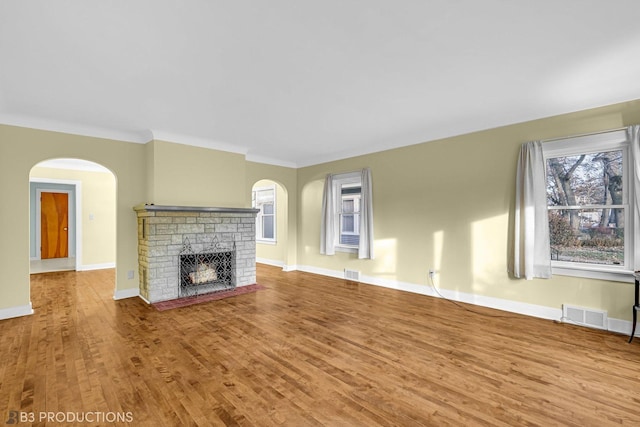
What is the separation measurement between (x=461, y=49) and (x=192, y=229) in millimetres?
4216

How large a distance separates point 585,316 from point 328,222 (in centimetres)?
403

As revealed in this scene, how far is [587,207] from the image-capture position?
3.39m

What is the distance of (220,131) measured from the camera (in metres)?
4.44

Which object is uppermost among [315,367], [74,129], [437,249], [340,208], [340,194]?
[74,129]

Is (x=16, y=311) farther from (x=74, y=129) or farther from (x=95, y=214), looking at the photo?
(x=95, y=214)

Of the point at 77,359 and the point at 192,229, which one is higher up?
the point at 192,229

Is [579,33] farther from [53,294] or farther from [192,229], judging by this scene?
[53,294]

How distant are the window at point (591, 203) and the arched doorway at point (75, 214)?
7721 millimetres

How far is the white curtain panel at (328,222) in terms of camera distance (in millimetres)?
6004

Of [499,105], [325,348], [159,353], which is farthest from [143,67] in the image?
[499,105]

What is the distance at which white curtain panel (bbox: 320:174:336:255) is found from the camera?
19.7 ft

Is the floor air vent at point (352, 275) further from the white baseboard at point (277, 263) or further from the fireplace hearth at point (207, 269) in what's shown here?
the fireplace hearth at point (207, 269)

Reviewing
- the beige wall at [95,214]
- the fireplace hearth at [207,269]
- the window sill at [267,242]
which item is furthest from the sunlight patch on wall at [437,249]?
the beige wall at [95,214]

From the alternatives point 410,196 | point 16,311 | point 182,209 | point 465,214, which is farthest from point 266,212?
point 465,214
